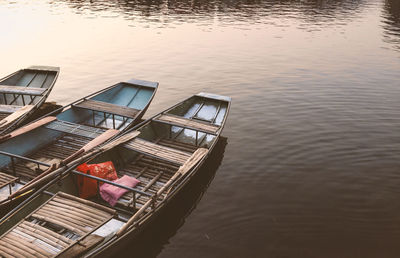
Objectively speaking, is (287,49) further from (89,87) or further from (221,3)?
(221,3)

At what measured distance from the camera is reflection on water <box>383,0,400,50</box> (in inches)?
1516

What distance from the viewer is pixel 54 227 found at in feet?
30.8

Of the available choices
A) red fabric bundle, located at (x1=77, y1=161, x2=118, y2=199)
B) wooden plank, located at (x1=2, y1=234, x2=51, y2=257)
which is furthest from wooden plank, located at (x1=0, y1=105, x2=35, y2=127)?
wooden plank, located at (x1=2, y1=234, x2=51, y2=257)

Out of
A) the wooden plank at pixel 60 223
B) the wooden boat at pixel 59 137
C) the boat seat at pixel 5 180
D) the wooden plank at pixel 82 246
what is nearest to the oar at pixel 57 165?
the wooden boat at pixel 59 137

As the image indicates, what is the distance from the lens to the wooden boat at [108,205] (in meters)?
7.96

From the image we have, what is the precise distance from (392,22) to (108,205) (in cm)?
5411

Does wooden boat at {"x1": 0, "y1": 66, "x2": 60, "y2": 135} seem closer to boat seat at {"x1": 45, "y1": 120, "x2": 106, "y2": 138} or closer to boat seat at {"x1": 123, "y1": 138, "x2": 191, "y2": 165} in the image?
boat seat at {"x1": 45, "y1": 120, "x2": 106, "y2": 138}

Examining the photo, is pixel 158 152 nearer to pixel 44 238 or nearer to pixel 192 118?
pixel 192 118

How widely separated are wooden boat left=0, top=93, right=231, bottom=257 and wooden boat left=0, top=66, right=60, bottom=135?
5.38 meters

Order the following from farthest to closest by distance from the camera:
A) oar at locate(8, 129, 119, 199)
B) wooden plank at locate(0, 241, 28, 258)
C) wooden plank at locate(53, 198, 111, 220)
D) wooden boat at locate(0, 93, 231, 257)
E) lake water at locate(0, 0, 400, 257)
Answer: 1. lake water at locate(0, 0, 400, 257)
2. oar at locate(8, 129, 119, 199)
3. wooden plank at locate(53, 198, 111, 220)
4. wooden boat at locate(0, 93, 231, 257)
5. wooden plank at locate(0, 241, 28, 258)

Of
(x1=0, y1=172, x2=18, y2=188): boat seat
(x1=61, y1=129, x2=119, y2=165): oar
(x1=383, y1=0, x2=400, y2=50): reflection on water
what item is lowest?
(x1=0, y1=172, x2=18, y2=188): boat seat

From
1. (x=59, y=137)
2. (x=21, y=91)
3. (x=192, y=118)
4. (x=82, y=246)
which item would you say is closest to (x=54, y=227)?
(x=82, y=246)

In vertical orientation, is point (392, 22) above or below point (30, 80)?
above

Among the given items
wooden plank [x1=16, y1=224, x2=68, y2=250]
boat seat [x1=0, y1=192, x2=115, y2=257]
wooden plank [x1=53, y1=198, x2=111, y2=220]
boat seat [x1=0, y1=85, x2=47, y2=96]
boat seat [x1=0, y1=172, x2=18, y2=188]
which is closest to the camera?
boat seat [x1=0, y1=192, x2=115, y2=257]
